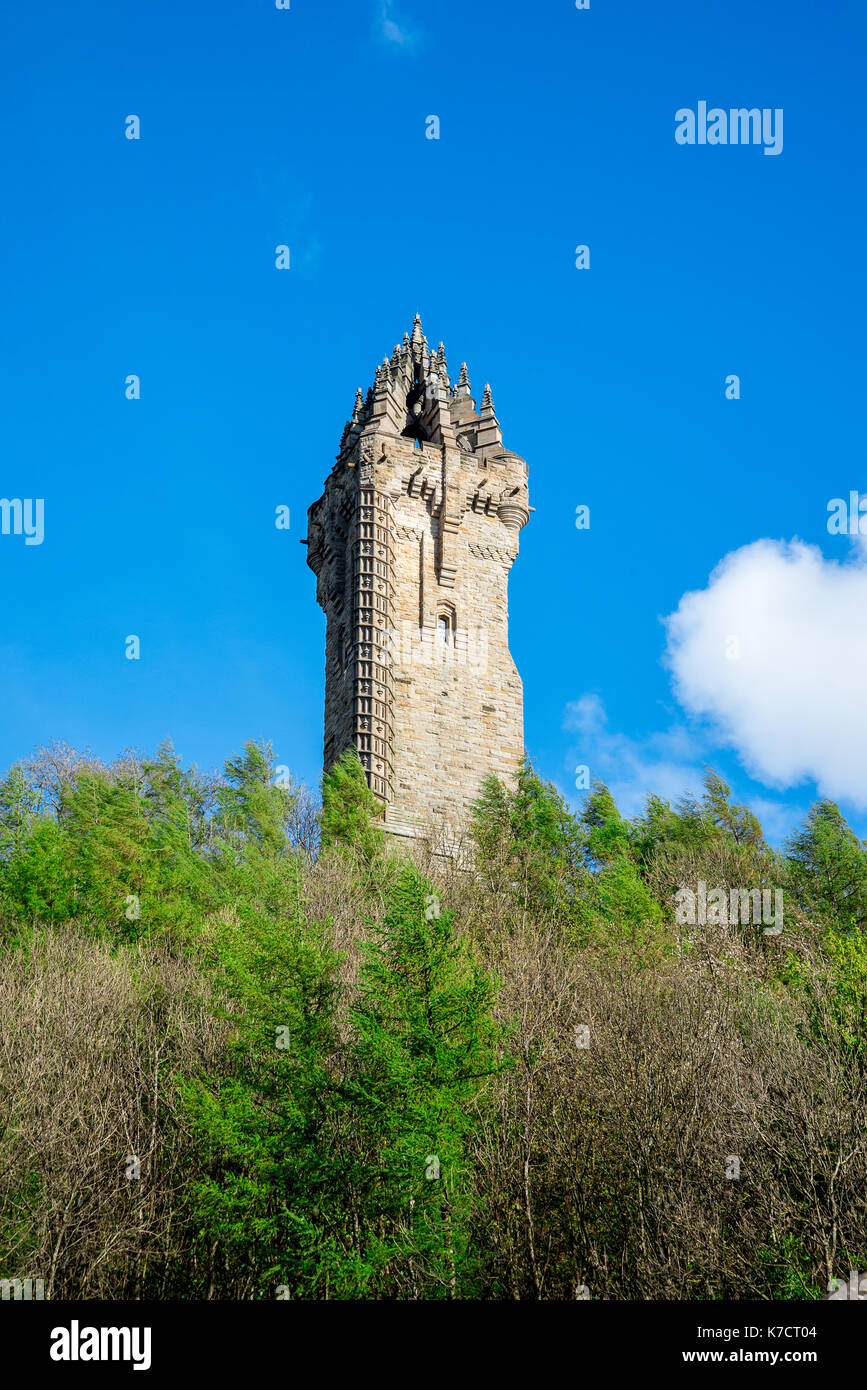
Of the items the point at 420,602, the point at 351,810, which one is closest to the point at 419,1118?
the point at 351,810

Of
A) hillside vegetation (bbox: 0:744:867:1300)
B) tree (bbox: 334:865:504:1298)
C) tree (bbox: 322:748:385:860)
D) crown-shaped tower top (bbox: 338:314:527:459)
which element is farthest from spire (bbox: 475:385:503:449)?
tree (bbox: 334:865:504:1298)

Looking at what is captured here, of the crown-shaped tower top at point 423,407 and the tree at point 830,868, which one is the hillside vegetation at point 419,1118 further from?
the crown-shaped tower top at point 423,407

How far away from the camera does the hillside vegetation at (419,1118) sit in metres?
14.5

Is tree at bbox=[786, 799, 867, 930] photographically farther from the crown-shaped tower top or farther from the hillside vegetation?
the crown-shaped tower top

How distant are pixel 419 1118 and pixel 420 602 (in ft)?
93.0

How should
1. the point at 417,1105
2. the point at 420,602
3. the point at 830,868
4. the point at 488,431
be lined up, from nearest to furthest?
the point at 417,1105
the point at 830,868
the point at 420,602
the point at 488,431

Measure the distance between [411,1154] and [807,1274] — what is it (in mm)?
4650

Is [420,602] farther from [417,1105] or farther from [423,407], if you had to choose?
[417,1105]

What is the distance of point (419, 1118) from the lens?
1502 cm

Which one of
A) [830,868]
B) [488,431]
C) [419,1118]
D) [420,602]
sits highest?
[488,431]

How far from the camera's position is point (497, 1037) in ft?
54.4

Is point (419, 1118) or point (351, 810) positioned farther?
point (351, 810)

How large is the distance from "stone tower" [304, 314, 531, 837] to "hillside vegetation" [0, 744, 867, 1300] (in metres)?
15.3
